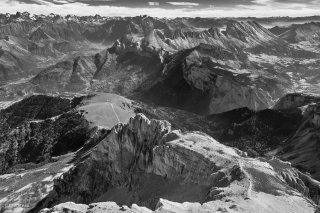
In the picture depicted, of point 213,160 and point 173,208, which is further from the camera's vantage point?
point 213,160

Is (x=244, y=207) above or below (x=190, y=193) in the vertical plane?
above

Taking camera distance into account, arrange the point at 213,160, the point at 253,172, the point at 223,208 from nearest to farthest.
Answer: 1. the point at 223,208
2. the point at 253,172
3. the point at 213,160

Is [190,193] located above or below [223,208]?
below

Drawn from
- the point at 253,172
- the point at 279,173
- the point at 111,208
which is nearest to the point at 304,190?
the point at 279,173

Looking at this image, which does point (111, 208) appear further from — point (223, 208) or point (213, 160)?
point (213, 160)

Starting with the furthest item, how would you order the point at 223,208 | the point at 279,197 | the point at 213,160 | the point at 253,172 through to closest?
the point at 213,160 → the point at 253,172 → the point at 279,197 → the point at 223,208

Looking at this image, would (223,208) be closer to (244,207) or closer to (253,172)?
(244,207)

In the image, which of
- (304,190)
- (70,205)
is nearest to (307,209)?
(304,190)

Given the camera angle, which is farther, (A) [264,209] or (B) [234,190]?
(B) [234,190]

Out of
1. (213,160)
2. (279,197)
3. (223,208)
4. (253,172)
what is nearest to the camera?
(223,208)
